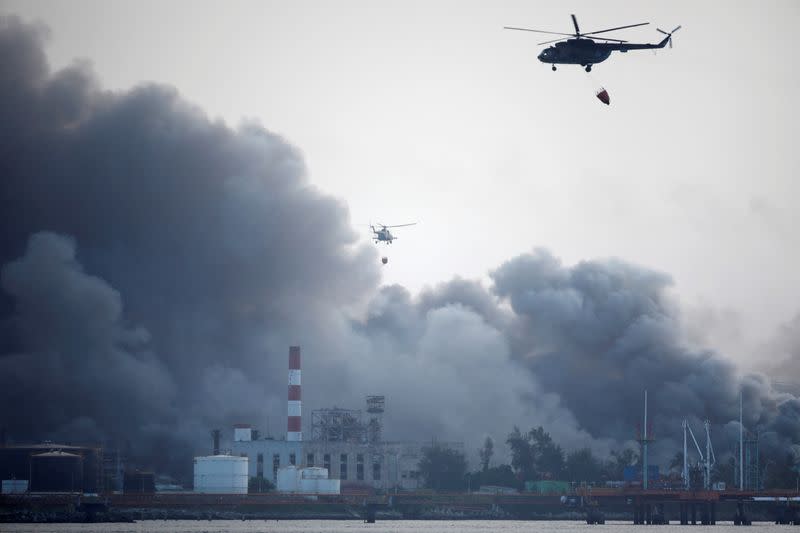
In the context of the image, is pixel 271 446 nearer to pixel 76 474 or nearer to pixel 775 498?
pixel 76 474

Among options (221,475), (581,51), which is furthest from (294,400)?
(581,51)

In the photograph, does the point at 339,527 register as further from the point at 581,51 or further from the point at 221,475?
the point at 581,51

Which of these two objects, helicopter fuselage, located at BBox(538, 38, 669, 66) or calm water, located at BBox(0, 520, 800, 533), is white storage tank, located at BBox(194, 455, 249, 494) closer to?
calm water, located at BBox(0, 520, 800, 533)

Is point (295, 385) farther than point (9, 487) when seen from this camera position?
Yes

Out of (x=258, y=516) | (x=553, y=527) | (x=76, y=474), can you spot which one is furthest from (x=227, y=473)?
(x=553, y=527)

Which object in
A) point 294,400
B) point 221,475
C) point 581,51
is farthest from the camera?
point 294,400
